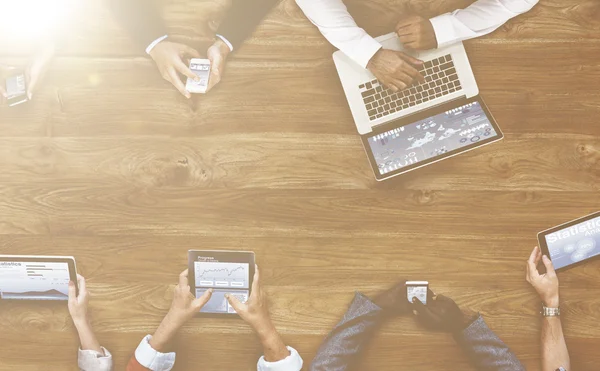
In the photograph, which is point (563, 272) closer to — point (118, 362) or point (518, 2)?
point (518, 2)

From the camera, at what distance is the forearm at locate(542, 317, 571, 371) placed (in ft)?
7.68

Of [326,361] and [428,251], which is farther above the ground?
[428,251]

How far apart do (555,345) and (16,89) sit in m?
2.33

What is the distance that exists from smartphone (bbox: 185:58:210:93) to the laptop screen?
0.68 m

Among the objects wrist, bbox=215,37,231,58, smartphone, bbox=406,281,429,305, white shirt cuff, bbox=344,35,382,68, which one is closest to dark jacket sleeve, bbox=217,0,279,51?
wrist, bbox=215,37,231,58

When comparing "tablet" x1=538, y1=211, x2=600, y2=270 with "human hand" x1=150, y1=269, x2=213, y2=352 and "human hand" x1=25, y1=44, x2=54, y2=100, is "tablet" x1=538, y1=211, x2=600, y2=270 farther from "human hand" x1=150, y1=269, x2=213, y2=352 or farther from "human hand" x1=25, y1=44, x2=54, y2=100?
"human hand" x1=25, y1=44, x2=54, y2=100

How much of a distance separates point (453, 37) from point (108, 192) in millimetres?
1466

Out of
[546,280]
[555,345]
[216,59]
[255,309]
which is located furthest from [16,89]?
[555,345]

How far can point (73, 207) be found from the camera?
238 centimetres

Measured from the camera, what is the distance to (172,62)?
232 centimetres

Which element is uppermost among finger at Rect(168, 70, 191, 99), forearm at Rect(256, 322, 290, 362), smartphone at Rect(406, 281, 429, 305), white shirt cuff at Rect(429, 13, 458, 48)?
white shirt cuff at Rect(429, 13, 458, 48)

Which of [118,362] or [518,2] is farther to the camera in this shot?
[118,362]

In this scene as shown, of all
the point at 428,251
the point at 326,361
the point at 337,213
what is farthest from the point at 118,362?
the point at 428,251

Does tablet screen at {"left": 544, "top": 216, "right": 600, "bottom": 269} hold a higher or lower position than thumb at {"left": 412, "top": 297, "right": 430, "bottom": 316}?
higher
